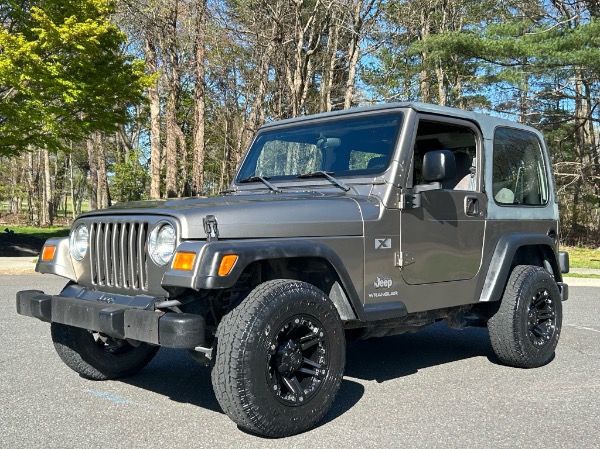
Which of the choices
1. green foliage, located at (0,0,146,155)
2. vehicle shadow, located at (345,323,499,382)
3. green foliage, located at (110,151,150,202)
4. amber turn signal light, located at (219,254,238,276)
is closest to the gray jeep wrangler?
amber turn signal light, located at (219,254,238,276)

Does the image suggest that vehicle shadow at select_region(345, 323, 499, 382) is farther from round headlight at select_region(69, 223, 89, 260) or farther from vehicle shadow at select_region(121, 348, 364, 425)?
round headlight at select_region(69, 223, 89, 260)

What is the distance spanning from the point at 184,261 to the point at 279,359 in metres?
0.80

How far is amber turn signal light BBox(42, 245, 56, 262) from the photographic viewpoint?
457 cm

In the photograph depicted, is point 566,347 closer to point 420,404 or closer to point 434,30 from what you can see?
point 420,404

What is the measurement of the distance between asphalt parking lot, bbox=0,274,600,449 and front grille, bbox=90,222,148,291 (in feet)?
2.89

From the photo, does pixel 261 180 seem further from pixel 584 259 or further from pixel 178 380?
pixel 584 259

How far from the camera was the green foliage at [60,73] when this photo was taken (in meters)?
16.5

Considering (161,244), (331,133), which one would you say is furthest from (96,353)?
(331,133)

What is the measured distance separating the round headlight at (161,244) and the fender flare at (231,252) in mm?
183

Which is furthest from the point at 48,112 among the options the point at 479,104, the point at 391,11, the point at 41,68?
the point at 479,104

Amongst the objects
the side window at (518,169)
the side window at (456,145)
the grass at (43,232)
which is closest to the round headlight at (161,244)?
the side window at (456,145)

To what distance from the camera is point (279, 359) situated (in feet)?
12.3

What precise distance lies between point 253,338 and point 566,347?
4.30 m

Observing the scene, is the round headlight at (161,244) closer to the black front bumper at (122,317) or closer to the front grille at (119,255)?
the front grille at (119,255)
